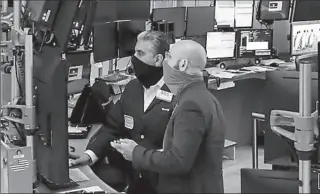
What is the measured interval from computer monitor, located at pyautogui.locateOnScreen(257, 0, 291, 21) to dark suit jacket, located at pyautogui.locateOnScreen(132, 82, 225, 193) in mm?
4537

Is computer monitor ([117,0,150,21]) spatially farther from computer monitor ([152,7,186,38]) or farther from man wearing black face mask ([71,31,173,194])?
computer monitor ([152,7,186,38])

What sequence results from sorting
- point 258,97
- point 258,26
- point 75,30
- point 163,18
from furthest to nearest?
point 258,26, point 258,97, point 163,18, point 75,30

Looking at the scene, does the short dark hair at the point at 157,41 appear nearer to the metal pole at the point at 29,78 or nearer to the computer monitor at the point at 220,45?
the metal pole at the point at 29,78

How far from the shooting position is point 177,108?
2006 mm

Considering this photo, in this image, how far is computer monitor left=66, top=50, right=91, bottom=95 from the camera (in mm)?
1841

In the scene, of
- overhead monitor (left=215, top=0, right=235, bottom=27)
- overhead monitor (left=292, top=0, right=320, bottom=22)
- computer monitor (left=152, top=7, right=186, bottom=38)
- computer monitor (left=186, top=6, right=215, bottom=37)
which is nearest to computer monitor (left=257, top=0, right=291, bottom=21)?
overhead monitor (left=292, top=0, right=320, bottom=22)

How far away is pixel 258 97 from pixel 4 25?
4.63 meters

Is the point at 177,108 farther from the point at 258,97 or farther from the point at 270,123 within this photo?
the point at 258,97

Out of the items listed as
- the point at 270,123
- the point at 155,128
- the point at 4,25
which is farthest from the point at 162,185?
the point at 4,25

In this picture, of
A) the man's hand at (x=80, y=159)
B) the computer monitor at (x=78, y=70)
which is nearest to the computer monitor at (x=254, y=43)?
the man's hand at (x=80, y=159)

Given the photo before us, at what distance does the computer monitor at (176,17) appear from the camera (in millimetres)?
5355

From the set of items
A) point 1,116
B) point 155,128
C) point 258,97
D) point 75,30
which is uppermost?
point 75,30

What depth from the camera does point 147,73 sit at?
2529 millimetres

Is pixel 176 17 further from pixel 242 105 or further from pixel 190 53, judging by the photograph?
pixel 190 53
